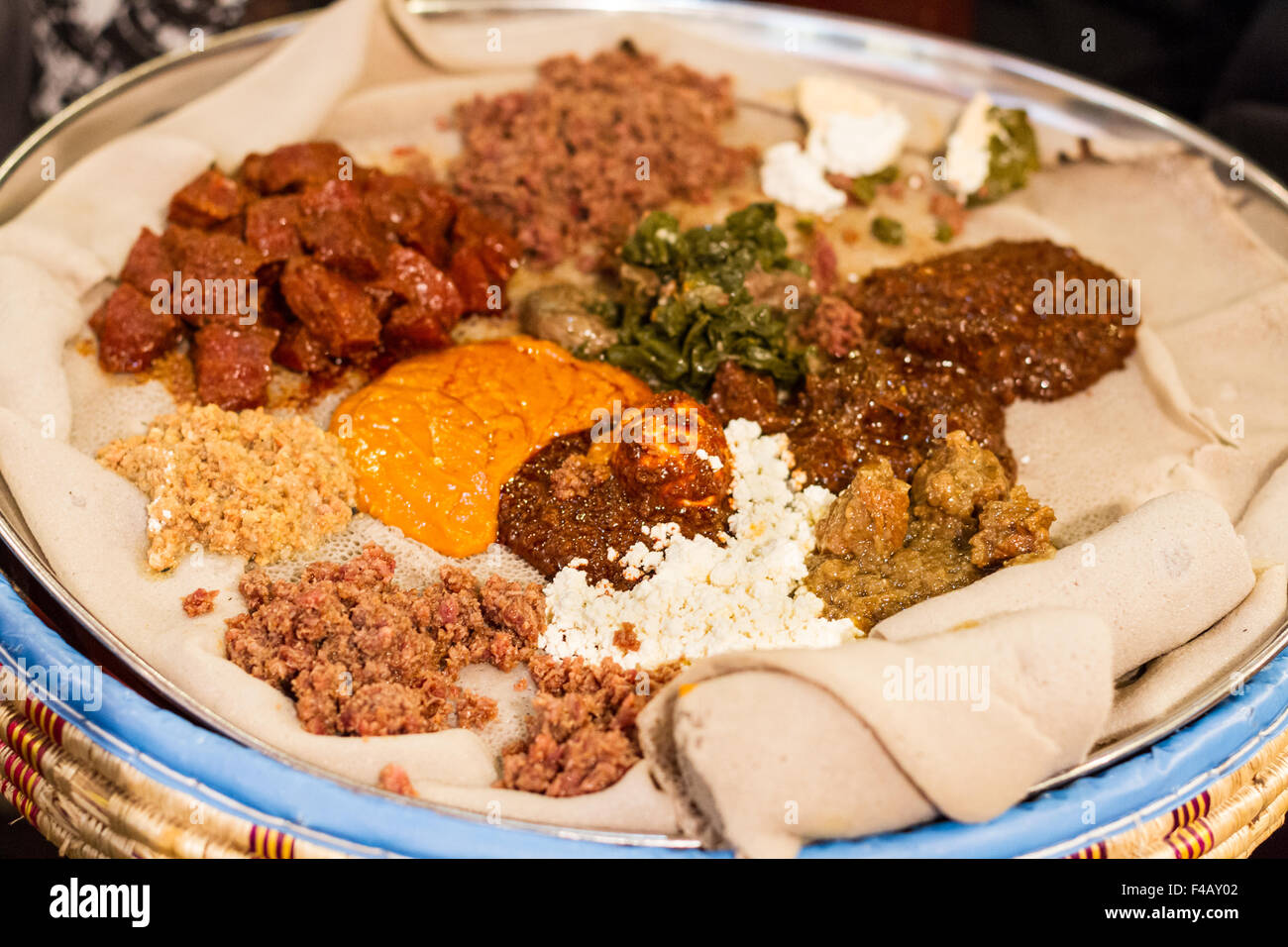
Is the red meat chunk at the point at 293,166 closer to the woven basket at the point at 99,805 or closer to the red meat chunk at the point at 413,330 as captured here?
the red meat chunk at the point at 413,330

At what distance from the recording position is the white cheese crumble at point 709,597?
3.27m

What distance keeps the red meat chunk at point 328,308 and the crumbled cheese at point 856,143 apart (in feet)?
8.05

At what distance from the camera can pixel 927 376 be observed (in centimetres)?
412

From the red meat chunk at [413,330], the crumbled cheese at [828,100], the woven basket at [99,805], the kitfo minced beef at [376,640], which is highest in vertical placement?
the crumbled cheese at [828,100]

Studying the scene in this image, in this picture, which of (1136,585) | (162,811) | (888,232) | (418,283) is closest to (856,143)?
(888,232)

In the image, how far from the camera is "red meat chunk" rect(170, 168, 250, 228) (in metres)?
4.40

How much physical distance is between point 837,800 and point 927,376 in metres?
1.99

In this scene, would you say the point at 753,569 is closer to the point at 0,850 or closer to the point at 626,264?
the point at 626,264

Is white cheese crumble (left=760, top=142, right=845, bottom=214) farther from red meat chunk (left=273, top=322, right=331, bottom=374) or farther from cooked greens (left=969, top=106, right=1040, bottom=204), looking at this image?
red meat chunk (left=273, top=322, right=331, bottom=374)

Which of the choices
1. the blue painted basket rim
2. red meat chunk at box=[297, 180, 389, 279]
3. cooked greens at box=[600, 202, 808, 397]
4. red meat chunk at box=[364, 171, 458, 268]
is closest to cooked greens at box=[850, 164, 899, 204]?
cooked greens at box=[600, 202, 808, 397]

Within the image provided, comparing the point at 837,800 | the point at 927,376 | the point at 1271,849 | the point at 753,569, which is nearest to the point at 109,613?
the point at 753,569

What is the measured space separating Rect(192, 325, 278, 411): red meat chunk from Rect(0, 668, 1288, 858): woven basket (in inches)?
53.2

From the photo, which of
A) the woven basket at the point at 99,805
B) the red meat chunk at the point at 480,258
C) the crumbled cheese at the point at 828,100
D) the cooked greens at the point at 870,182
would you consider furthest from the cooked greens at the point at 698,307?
the woven basket at the point at 99,805

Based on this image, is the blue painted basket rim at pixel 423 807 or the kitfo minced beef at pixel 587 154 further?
the kitfo minced beef at pixel 587 154
